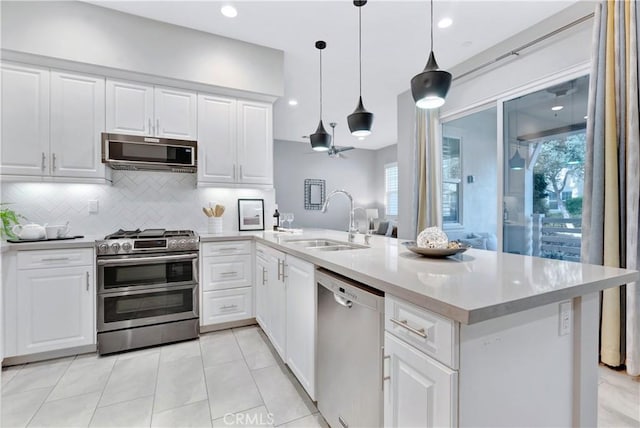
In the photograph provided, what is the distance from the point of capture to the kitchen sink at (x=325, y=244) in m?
2.21

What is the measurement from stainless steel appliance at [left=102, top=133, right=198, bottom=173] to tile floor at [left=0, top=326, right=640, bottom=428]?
5.59 feet

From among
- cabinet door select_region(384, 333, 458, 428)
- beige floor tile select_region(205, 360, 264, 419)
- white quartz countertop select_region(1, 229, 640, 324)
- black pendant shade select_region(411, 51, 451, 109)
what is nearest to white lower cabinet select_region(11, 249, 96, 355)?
beige floor tile select_region(205, 360, 264, 419)

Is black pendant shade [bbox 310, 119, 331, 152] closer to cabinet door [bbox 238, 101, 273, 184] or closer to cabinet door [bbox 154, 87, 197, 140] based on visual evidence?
cabinet door [bbox 238, 101, 273, 184]

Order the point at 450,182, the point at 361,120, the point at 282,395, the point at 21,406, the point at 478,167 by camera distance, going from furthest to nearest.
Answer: the point at 450,182 → the point at 478,167 → the point at 361,120 → the point at 282,395 → the point at 21,406

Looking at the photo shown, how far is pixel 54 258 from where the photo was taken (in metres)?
2.30

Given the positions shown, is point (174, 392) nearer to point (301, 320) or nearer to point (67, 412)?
point (67, 412)

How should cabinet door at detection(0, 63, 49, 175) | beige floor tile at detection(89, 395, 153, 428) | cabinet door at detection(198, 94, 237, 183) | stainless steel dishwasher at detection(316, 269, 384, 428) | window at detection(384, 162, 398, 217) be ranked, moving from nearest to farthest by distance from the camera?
1. stainless steel dishwasher at detection(316, 269, 384, 428)
2. beige floor tile at detection(89, 395, 153, 428)
3. cabinet door at detection(0, 63, 49, 175)
4. cabinet door at detection(198, 94, 237, 183)
5. window at detection(384, 162, 398, 217)

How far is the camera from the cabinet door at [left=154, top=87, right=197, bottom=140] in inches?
115

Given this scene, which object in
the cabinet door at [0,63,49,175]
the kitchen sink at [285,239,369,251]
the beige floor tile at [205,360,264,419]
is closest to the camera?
the beige floor tile at [205,360,264,419]

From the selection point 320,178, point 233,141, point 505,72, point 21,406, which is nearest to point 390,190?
point 320,178

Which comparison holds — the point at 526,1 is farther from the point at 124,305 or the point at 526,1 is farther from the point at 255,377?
the point at 124,305

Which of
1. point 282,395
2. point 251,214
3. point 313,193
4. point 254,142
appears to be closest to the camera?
point 282,395

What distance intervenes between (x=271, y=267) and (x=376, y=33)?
2.57 meters

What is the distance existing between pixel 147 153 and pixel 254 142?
108 cm
